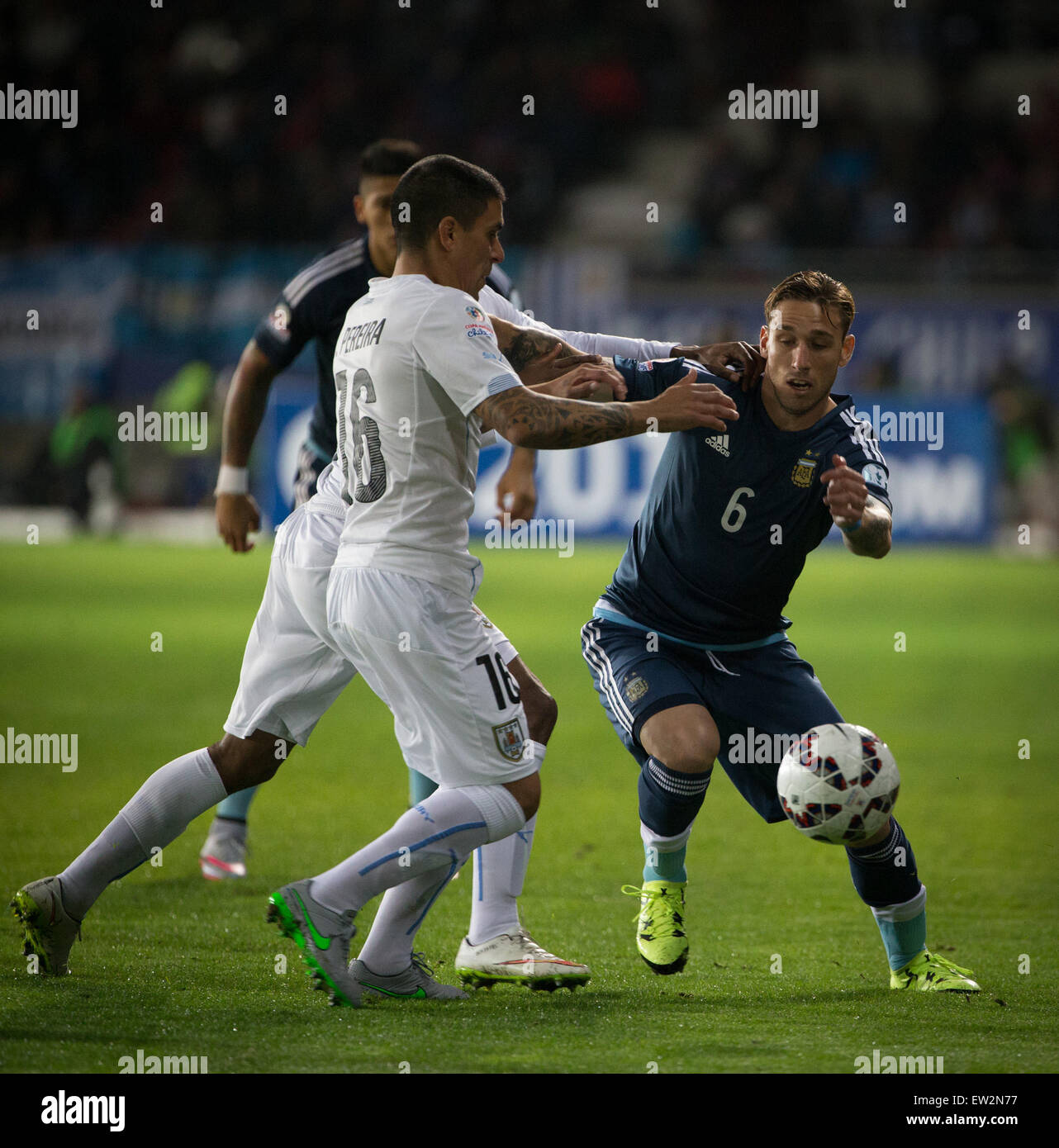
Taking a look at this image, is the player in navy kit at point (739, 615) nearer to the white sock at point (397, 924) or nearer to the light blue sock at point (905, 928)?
the light blue sock at point (905, 928)

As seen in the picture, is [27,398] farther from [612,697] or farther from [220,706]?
[612,697]

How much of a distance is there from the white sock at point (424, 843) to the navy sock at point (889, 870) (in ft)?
3.70

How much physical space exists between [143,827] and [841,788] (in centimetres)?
197

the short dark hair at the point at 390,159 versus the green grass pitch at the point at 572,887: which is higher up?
the short dark hair at the point at 390,159

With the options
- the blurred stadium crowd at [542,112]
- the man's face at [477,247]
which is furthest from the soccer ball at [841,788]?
the blurred stadium crowd at [542,112]

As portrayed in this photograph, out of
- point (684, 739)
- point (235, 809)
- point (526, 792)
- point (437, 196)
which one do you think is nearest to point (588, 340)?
point (437, 196)

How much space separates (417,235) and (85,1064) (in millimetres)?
2200

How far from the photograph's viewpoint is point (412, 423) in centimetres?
405

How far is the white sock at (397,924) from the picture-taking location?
4.19 metres

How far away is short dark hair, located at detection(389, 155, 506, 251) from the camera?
13.3ft

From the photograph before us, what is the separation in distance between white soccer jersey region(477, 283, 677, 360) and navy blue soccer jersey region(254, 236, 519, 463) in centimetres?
95

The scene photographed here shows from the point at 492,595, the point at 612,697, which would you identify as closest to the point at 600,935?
the point at 612,697

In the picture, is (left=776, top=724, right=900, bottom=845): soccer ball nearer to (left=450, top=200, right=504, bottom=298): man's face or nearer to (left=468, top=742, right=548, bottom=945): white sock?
(left=468, top=742, right=548, bottom=945): white sock

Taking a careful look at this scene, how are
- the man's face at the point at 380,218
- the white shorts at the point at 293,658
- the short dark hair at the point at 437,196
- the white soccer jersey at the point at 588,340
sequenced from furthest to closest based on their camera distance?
the man's face at the point at 380,218 < the white soccer jersey at the point at 588,340 < the white shorts at the point at 293,658 < the short dark hair at the point at 437,196
